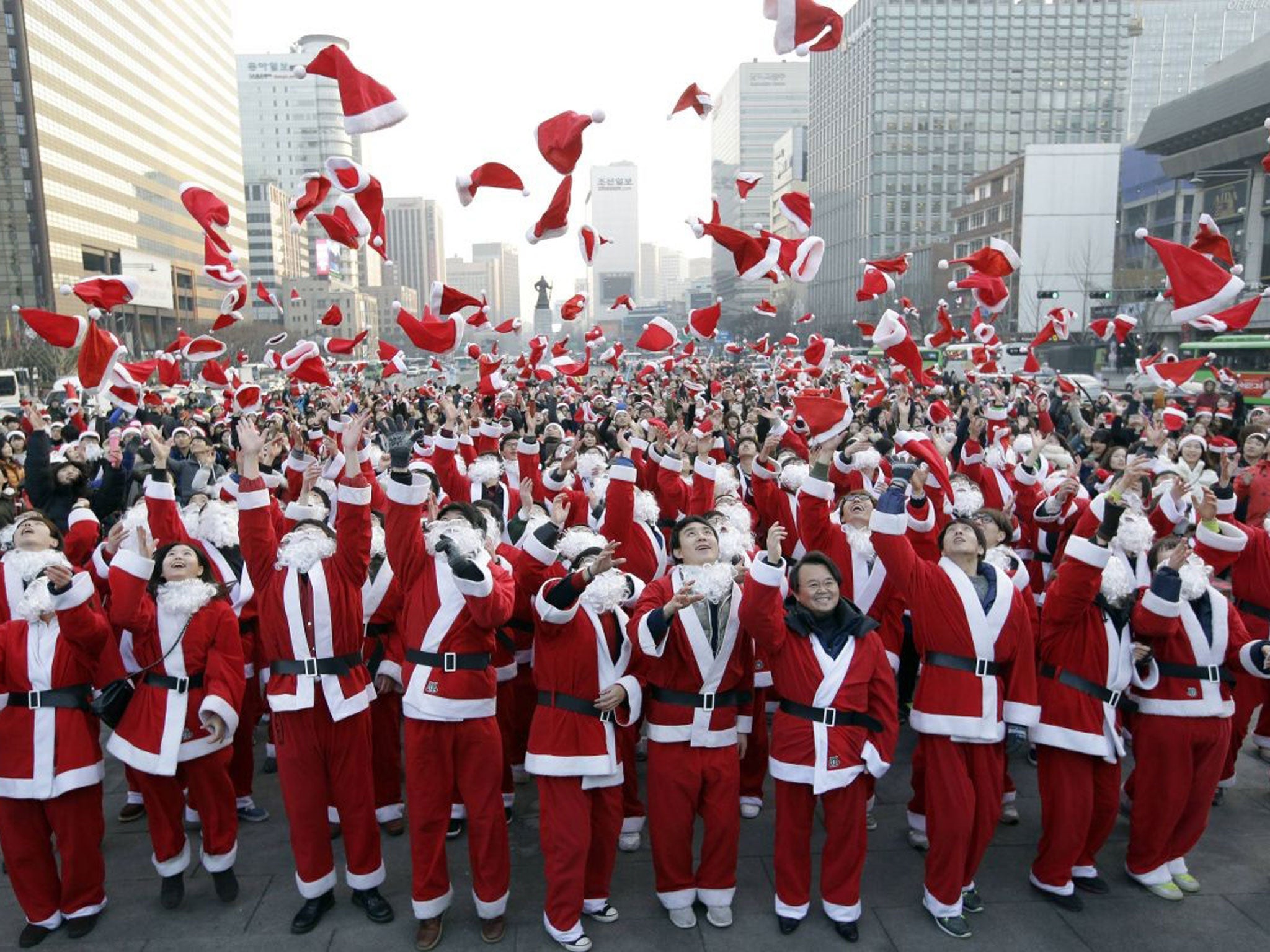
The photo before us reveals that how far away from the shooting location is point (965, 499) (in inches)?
260

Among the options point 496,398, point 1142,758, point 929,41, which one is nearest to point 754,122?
point 929,41

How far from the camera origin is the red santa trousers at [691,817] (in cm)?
409

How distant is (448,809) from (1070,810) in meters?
2.83

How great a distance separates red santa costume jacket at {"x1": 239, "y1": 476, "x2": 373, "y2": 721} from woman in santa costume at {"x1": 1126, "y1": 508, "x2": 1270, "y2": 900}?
12.0 feet

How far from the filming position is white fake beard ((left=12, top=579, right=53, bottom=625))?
397cm

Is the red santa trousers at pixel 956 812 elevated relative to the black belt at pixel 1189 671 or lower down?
lower down

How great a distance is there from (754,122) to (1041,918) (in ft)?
451

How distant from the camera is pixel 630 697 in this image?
4.12 m

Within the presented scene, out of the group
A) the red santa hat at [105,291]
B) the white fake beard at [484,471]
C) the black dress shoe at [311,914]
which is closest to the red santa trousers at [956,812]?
the black dress shoe at [311,914]

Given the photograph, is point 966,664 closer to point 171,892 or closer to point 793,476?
point 793,476

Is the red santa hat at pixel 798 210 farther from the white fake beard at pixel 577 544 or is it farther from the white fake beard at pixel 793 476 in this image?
the white fake beard at pixel 577 544

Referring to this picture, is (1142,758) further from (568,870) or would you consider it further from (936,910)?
(568,870)

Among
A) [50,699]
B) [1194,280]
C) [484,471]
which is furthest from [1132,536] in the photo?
[50,699]

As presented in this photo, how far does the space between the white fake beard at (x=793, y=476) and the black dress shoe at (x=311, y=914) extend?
14.3 feet
